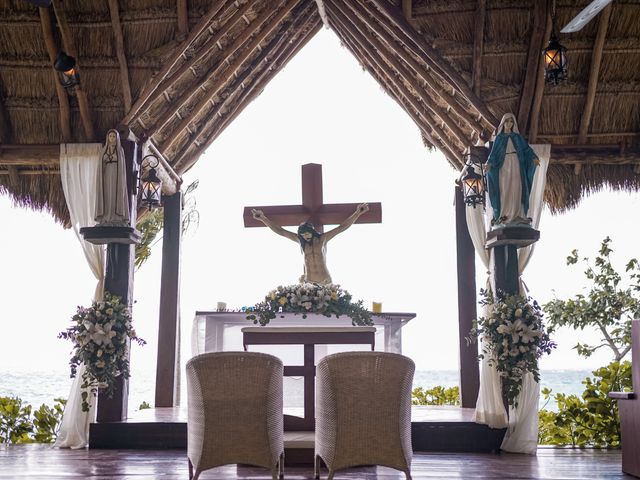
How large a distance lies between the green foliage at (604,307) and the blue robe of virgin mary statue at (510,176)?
1462 mm

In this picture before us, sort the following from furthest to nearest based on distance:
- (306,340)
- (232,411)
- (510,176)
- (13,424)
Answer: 1. (13,424)
2. (510,176)
3. (306,340)
4. (232,411)

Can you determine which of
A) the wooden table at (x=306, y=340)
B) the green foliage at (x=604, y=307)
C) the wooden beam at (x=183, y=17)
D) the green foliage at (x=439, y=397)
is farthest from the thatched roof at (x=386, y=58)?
the green foliage at (x=439, y=397)

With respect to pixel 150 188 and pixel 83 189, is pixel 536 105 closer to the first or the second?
pixel 150 188

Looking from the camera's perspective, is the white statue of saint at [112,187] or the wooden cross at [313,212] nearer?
the white statue of saint at [112,187]

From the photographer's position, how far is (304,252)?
605cm

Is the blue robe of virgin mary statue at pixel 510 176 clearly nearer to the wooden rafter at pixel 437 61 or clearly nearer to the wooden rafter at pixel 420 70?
the wooden rafter at pixel 437 61

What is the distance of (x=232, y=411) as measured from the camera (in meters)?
3.57

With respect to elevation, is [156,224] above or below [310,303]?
above

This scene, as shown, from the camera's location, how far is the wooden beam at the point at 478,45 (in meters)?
5.91

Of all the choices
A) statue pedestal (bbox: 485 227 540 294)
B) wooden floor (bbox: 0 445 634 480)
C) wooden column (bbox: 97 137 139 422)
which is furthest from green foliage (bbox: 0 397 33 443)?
statue pedestal (bbox: 485 227 540 294)

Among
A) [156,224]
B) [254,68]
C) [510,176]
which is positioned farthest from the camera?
[156,224]


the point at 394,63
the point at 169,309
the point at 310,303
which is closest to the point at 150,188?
the point at 169,309

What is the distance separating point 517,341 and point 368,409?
77.7 inches

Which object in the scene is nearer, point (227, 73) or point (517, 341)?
point (517, 341)
